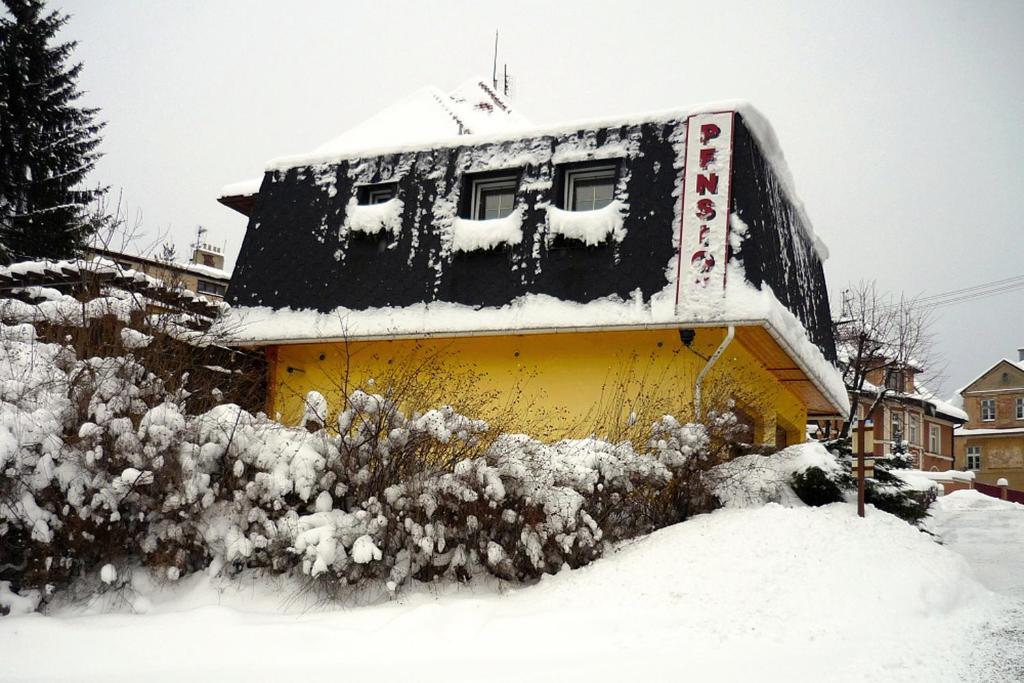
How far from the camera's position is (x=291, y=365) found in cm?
1297

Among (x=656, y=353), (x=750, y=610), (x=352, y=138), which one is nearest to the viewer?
(x=750, y=610)

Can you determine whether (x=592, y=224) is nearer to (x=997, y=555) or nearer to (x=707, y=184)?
(x=707, y=184)

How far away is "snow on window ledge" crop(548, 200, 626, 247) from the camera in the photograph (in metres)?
11.2

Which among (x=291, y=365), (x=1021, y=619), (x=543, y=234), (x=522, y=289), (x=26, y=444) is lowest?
(x=1021, y=619)

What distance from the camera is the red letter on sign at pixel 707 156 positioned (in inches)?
429

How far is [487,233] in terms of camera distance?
38.7 feet

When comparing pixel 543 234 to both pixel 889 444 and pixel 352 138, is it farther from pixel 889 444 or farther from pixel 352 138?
pixel 889 444

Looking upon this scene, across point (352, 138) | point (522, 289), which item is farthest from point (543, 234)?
point (352, 138)

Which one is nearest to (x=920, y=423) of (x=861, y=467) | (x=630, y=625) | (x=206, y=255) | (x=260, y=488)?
(x=206, y=255)

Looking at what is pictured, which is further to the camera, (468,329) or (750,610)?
(468,329)

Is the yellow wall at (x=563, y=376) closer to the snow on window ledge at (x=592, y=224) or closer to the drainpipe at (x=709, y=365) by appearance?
the drainpipe at (x=709, y=365)

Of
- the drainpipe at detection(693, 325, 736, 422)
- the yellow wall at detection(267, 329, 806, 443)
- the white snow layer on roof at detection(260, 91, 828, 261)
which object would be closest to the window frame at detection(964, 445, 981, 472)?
the white snow layer on roof at detection(260, 91, 828, 261)

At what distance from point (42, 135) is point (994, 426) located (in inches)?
2008

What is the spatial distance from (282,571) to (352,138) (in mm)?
9926
